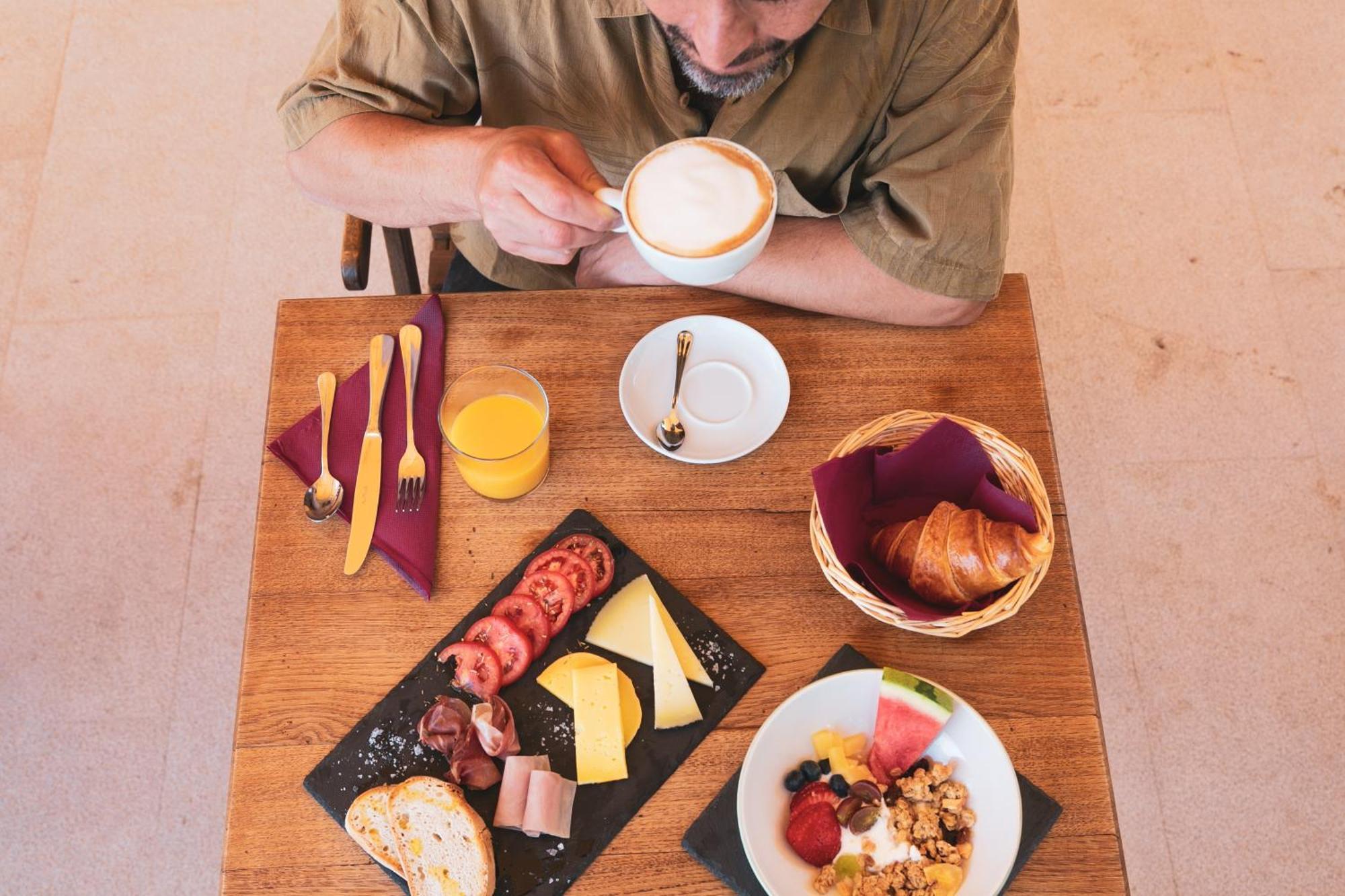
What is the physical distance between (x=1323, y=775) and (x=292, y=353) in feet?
6.75

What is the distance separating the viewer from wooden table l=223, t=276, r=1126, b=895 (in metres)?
1.08

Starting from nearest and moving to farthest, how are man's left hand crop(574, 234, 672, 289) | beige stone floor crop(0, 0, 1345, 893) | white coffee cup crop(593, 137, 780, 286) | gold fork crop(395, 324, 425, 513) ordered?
white coffee cup crop(593, 137, 780, 286) < gold fork crop(395, 324, 425, 513) < man's left hand crop(574, 234, 672, 289) < beige stone floor crop(0, 0, 1345, 893)

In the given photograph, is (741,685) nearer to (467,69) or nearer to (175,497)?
(467,69)

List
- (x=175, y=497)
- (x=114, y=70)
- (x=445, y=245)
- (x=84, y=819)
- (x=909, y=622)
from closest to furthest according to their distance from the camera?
(x=909, y=622)
(x=445, y=245)
(x=84, y=819)
(x=175, y=497)
(x=114, y=70)

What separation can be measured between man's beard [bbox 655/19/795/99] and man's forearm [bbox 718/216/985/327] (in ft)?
0.73

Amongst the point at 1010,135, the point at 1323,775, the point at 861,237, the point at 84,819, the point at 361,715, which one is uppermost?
the point at 1010,135

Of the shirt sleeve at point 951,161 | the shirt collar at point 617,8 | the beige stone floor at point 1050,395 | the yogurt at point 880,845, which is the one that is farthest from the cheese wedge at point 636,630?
the beige stone floor at point 1050,395

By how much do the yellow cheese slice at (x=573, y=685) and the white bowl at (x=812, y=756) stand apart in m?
0.13

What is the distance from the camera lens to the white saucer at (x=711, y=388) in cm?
128

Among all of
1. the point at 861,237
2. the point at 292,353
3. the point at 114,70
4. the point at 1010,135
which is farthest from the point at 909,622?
the point at 114,70

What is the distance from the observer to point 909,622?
1.11 meters

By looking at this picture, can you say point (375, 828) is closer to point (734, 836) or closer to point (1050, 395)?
point (734, 836)

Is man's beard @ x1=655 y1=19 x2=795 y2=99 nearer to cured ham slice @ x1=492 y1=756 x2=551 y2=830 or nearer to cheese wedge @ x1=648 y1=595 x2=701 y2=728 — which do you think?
cheese wedge @ x1=648 y1=595 x2=701 y2=728

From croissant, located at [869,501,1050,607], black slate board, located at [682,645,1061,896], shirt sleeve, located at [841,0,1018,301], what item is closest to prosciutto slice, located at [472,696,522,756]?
black slate board, located at [682,645,1061,896]
